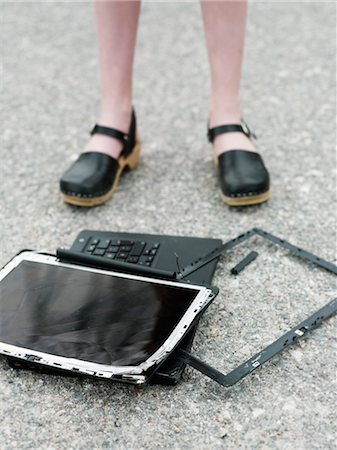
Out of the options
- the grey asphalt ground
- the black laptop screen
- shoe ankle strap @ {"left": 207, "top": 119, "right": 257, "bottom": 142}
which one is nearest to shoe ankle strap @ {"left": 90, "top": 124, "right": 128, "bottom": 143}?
the grey asphalt ground

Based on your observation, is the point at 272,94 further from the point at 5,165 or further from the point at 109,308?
the point at 109,308

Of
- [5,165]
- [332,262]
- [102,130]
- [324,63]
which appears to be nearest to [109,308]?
[332,262]

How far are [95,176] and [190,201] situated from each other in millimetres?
237

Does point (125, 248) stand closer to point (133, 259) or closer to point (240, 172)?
point (133, 259)

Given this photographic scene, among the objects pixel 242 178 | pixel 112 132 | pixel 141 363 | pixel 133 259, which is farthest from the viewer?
pixel 112 132

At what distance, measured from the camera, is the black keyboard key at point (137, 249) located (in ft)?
4.71

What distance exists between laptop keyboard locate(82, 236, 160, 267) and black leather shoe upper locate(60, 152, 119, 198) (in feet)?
0.59

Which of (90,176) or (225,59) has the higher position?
(225,59)

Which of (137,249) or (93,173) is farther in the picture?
(93,173)

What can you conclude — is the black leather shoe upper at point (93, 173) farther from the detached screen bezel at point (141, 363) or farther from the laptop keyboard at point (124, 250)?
the detached screen bezel at point (141, 363)

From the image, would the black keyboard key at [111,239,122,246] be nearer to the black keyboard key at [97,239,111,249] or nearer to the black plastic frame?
the black keyboard key at [97,239,111,249]

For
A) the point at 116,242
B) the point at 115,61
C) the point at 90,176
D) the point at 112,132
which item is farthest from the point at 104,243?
the point at 115,61

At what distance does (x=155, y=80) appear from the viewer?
2254 millimetres

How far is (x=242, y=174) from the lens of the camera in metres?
1.60
